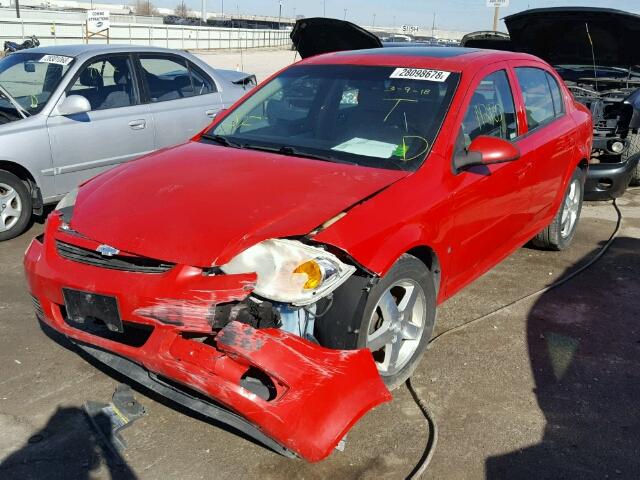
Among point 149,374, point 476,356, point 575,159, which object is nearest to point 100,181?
point 149,374

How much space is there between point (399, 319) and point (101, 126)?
397 cm

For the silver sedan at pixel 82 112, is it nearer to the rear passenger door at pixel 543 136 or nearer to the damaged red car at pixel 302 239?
the damaged red car at pixel 302 239

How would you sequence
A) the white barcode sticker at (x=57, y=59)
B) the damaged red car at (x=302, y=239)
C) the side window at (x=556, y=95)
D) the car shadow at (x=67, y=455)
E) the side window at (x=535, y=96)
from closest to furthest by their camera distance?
the damaged red car at (x=302, y=239)
the car shadow at (x=67, y=455)
the side window at (x=535, y=96)
the side window at (x=556, y=95)
the white barcode sticker at (x=57, y=59)

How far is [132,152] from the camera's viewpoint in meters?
6.19

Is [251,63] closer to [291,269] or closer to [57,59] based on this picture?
[57,59]

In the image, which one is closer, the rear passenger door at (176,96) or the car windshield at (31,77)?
the car windshield at (31,77)

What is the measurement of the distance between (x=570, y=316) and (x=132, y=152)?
4.22m

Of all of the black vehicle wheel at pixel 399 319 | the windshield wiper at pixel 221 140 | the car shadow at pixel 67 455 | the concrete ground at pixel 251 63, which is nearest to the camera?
the car shadow at pixel 67 455

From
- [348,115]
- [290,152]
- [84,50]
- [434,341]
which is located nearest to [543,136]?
[348,115]

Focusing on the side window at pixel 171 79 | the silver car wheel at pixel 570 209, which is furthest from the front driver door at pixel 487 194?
the side window at pixel 171 79

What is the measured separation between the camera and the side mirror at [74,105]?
5535 mm

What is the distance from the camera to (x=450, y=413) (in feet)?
10.4

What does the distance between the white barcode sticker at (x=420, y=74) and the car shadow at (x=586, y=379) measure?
1717 millimetres

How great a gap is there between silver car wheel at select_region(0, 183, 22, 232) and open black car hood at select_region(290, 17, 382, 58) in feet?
15.2
